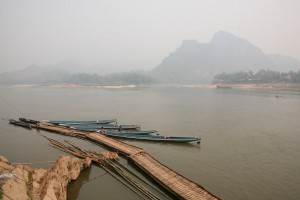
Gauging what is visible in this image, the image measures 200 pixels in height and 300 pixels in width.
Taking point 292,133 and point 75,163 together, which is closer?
point 75,163

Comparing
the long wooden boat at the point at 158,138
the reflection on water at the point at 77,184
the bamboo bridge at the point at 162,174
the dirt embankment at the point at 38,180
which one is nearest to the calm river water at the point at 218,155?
the reflection on water at the point at 77,184

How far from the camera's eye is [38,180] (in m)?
17.7

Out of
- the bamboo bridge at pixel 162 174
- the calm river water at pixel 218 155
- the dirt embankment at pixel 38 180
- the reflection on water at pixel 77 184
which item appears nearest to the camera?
the dirt embankment at pixel 38 180

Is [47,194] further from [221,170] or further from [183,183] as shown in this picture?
[221,170]

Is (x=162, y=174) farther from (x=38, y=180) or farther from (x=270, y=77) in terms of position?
(x=270, y=77)

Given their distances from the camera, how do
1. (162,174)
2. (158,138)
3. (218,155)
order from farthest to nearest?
(158,138) < (218,155) < (162,174)

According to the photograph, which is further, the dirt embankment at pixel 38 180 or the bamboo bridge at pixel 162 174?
the bamboo bridge at pixel 162 174

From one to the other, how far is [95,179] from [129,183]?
3.50m

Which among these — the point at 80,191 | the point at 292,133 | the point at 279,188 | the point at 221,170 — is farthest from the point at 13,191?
the point at 292,133

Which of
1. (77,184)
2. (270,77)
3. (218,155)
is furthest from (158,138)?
(270,77)

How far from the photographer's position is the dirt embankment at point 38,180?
1394 cm

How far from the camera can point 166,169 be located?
72.2 ft

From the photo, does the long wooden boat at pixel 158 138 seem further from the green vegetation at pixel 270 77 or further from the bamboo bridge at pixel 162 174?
the green vegetation at pixel 270 77

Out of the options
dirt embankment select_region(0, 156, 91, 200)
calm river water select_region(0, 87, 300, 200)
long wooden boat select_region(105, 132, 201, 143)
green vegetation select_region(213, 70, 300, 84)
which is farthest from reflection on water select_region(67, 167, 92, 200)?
green vegetation select_region(213, 70, 300, 84)
